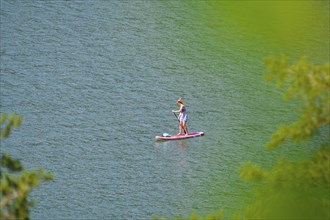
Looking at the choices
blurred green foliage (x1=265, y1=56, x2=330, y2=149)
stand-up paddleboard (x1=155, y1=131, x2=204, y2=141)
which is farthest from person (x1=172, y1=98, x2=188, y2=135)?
blurred green foliage (x1=265, y1=56, x2=330, y2=149)

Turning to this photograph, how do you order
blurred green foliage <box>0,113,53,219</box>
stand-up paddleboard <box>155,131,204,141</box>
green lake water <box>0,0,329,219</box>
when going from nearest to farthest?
blurred green foliage <box>0,113,53,219</box> → green lake water <box>0,0,329,219</box> → stand-up paddleboard <box>155,131,204,141</box>

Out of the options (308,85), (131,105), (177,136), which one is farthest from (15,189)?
(131,105)

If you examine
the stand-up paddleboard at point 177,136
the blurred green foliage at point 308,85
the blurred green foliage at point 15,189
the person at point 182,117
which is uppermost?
the blurred green foliage at point 308,85

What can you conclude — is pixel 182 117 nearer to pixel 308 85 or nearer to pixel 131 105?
pixel 131 105

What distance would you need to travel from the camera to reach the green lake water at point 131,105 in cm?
2733

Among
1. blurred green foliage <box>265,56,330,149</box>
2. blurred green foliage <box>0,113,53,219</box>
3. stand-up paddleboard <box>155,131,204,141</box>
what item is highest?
blurred green foliage <box>265,56,330,149</box>

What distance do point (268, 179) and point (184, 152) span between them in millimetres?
19735

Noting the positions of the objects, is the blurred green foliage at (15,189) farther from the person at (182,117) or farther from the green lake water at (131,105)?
the person at (182,117)

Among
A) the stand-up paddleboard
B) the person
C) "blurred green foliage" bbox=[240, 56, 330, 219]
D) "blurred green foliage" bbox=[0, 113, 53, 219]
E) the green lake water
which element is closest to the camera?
"blurred green foliage" bbox=[0, 113, 53, 219]

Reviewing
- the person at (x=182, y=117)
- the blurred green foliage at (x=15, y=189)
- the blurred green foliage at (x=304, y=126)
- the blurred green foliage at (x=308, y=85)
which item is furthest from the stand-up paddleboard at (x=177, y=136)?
the blurred green foliage at (x=15, y=189)

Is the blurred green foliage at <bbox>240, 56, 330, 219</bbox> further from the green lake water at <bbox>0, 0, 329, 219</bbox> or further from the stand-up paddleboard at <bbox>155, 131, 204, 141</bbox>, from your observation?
the stand-up paddleboard at <bbox>155, 131, 204, 141</bbox>

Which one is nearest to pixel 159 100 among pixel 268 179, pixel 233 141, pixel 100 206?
pixel 233 141

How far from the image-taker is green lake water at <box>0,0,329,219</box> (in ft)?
89.7

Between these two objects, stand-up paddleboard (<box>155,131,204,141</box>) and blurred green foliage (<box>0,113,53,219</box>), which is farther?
stand-up paddleboard (<box>155,131,204,141</box>)
